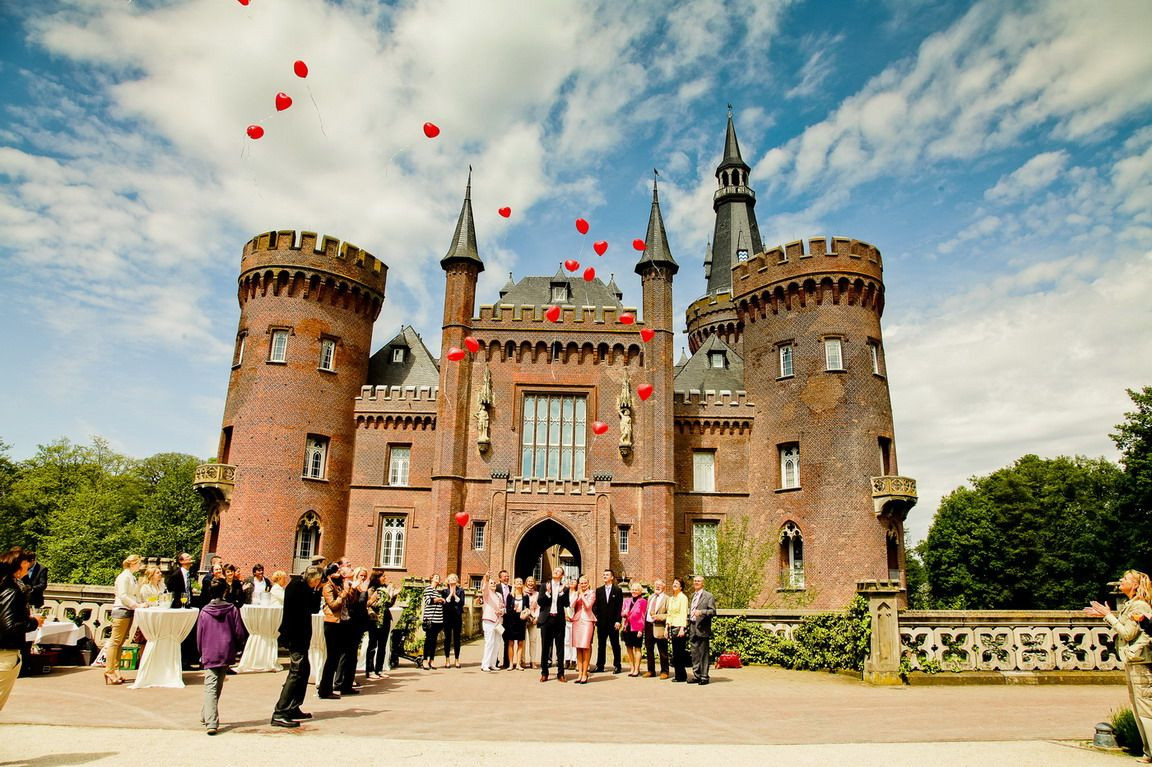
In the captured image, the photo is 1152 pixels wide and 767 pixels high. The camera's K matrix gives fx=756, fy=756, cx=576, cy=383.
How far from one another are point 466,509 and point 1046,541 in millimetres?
35944

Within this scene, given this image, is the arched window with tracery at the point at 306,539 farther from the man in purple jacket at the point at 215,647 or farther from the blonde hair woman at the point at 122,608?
the man in purple jacket at the point at 215,647

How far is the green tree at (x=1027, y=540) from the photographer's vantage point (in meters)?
42.4

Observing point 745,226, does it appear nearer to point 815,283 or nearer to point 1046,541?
point 815,283

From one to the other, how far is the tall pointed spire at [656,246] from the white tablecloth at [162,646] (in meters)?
22.8

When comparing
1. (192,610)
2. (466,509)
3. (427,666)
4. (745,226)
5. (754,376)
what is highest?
(745,226)

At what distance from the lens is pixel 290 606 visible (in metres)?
8.67

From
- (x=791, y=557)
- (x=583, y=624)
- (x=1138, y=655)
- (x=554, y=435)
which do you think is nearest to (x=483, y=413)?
(x=554, y=435)

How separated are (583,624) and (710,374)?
21.3 meters

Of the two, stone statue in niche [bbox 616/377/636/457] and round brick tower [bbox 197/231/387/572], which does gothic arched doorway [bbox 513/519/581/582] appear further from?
round brick tower [bbox 197/231/387/572]

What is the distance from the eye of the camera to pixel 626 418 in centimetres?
2903

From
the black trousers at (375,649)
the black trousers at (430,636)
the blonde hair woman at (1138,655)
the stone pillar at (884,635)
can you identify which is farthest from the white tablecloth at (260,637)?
the blonde hair woman at (1138,655)

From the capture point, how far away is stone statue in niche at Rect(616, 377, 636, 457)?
2891 cm

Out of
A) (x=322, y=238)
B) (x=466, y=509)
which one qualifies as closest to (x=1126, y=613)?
(x=466, y=509)

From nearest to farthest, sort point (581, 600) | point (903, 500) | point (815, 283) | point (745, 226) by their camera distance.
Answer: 1. point (581, 600)
2. point (903, 500)
3. point (815, 283)
4. point (745, 226)
